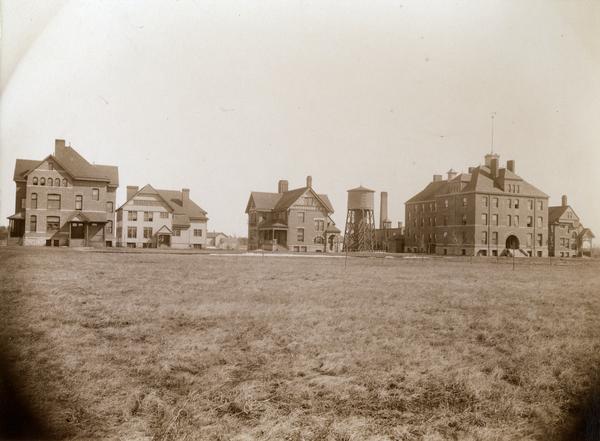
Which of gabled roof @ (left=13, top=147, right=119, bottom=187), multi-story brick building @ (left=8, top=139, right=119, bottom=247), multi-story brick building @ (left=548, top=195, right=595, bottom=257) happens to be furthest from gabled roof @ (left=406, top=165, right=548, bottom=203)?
multi-story brick building @ (left=8, top=139, right=119, bottom=247)

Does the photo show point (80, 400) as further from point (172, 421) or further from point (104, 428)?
point (172, 421)

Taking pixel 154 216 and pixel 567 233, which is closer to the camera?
pixel 154 216

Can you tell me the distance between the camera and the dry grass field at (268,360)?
3.72 meters

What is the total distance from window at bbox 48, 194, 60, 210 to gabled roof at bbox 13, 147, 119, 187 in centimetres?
36

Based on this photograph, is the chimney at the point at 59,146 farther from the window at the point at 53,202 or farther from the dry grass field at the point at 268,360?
the dry grass field at the point at 268,360

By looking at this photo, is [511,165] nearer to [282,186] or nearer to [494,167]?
[494,167]

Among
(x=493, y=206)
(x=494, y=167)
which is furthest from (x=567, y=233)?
(x=493, y=206)

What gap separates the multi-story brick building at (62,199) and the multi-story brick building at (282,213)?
73.9 inches

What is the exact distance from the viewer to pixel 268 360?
4.48 meters

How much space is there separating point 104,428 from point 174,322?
167 cm

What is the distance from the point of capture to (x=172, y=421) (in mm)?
3641

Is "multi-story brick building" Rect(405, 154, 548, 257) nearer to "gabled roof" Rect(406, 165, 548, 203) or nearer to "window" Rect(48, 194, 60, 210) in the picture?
"gabled roof" Rect(406, 165, 548, 203)

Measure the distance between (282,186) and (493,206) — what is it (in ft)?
32.2

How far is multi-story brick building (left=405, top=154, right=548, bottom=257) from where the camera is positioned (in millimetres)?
7452
